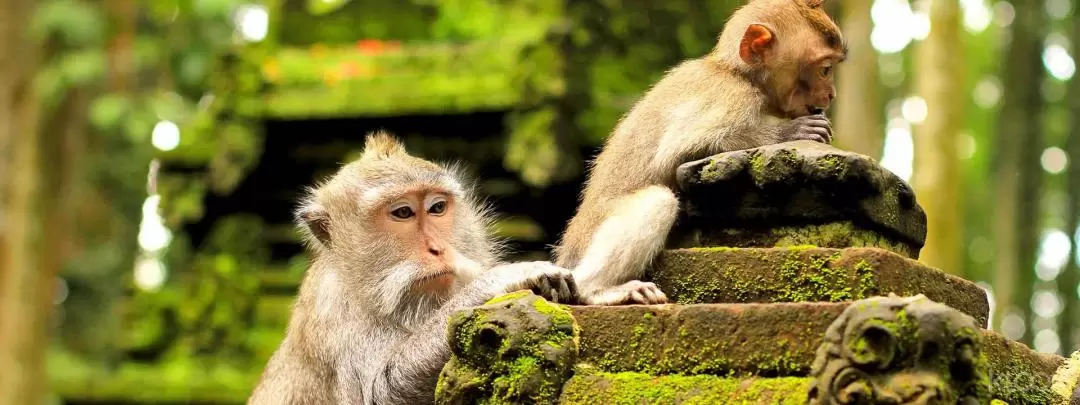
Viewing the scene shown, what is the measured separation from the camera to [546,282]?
13.8ft

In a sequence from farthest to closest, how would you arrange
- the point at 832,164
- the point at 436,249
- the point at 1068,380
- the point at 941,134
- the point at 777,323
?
the point at 941,134
the point at 436,249
the point at 1068,380
the point at 832,164
the point at 777,323

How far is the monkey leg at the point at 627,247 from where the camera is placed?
14.2ft

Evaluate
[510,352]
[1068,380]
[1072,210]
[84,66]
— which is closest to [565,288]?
[510,352]

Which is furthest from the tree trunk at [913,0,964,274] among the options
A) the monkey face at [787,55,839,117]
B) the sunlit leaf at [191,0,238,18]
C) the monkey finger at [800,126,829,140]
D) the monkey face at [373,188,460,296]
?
the monkey face at [373,188,460,296]

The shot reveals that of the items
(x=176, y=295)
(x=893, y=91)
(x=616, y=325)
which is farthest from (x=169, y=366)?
(x=893, y=91)

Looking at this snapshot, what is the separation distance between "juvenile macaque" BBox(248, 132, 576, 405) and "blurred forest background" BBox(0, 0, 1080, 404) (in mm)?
3921

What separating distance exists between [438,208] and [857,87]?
8.44 metres

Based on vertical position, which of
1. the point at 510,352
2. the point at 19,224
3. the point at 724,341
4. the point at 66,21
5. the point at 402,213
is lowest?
the point at 724,341

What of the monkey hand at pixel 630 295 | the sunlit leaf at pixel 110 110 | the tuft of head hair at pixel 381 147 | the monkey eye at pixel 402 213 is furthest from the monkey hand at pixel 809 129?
the sunlit leaf at pixel 110 110

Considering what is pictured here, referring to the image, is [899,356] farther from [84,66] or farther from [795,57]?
[84,66]

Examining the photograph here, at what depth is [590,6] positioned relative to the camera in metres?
9.57

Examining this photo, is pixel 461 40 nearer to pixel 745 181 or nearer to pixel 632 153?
pixel 632 153

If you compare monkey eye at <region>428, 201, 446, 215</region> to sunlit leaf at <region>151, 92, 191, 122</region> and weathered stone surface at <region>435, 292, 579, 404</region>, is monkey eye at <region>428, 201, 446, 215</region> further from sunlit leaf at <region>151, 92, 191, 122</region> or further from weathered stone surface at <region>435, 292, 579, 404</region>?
sunlit leaf at <region>151, 92, 191, 122</region>

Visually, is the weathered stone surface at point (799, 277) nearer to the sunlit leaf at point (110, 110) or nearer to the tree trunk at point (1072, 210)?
the sunlit leaf at point (110, 110)
